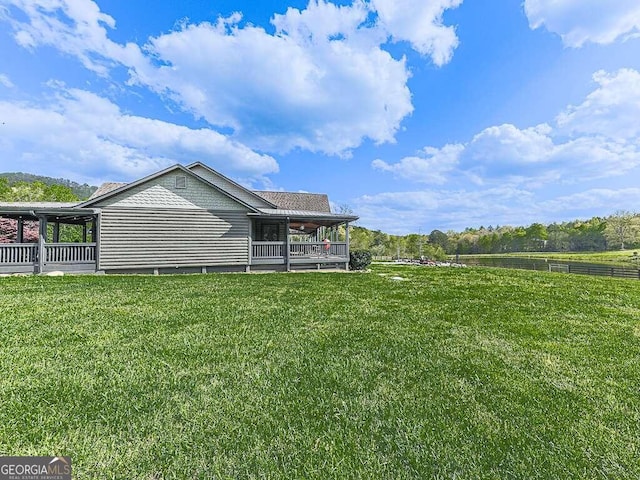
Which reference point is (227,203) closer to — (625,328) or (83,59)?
(83,59)

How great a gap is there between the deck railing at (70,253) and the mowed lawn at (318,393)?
6.39 meters

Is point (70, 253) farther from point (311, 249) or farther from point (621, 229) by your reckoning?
point (621, 229)

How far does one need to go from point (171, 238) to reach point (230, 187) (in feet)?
15.5

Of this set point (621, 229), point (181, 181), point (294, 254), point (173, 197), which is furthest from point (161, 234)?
point (621, 229)

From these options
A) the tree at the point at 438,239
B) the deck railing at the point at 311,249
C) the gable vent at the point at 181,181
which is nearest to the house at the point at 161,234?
the gable vent at the point at 181,181

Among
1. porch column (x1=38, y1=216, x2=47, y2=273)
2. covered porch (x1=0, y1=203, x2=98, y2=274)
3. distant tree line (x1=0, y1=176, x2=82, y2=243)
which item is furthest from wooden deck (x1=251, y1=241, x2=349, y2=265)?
distant tree line (x1=0, y1=176, x2=82, y2=243)

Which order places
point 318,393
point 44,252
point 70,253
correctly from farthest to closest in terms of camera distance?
point 70,253
point 44,252
point 318,393

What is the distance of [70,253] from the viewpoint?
35.9 feet

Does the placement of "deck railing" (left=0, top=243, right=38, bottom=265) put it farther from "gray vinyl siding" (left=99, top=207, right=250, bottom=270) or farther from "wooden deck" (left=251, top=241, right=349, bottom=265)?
"wooden deck" (left=251, top=241, right=349, bottom=265)

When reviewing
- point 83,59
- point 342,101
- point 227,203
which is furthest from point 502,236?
point 83,59

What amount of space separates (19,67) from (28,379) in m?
14.9

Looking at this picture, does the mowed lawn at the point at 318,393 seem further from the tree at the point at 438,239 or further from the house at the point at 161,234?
the tree at the point at 438,239

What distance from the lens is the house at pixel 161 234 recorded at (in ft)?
34.8

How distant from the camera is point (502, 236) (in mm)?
74375
